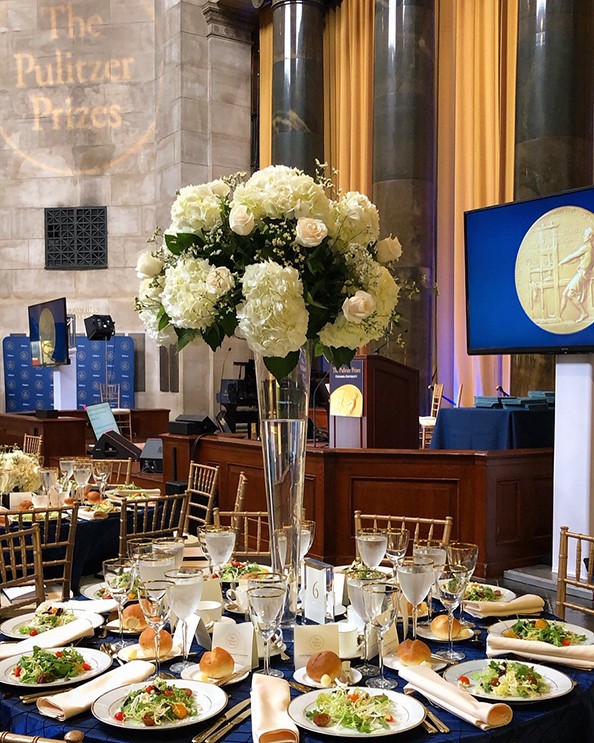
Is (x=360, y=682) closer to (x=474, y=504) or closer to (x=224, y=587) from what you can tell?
(x=224, y=587)

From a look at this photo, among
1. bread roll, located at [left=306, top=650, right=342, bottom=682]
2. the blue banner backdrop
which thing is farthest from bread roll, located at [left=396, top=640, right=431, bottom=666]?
the blue banner backdrop

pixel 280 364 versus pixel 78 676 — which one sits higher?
pixel 280 364

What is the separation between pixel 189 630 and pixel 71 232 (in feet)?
48.1

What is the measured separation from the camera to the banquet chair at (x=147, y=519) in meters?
3.66

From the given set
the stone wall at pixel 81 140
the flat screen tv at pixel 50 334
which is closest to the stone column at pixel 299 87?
the stone wall at pixel 81 140

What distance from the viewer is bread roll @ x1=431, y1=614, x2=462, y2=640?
2018mm

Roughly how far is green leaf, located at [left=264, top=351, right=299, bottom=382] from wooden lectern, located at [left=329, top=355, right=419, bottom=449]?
423 centimetres

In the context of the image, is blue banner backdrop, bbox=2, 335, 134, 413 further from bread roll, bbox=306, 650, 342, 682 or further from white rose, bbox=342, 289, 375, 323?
bread roll, bbox=306, 650, 342, 682

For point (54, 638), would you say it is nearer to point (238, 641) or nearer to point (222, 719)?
point (238, 641)

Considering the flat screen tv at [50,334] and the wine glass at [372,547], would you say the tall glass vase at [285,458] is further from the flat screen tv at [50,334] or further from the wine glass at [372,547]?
the flat screen tv at [50,334]

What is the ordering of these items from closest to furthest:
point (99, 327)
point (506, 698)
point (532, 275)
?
point (506, 698) < point (532, 275) < point (99, 327)

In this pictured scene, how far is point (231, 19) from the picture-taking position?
13695mm

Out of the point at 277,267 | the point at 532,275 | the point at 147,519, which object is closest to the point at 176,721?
the point at 277,267

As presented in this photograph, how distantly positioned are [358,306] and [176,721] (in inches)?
37.8
